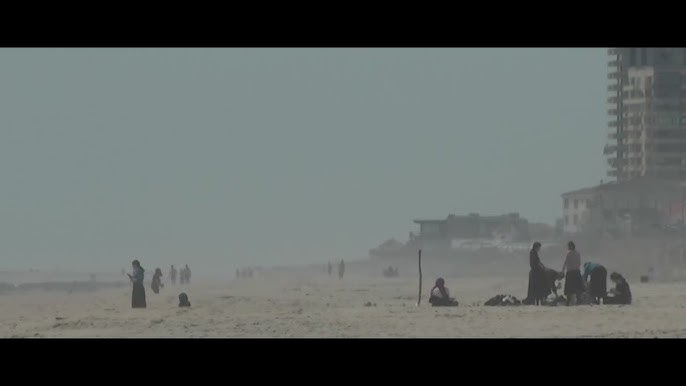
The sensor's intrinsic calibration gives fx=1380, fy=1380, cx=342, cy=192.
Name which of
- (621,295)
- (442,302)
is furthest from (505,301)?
(621,295)

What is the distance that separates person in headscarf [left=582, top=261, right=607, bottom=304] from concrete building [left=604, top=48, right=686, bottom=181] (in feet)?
342

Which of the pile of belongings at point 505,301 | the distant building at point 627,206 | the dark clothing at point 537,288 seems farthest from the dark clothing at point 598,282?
the distant building at point 627,206

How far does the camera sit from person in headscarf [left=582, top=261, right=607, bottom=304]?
24547mm

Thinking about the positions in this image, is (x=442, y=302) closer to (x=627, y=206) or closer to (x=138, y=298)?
(x=138, y=298)

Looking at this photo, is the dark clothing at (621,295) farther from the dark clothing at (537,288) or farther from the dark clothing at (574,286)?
the dark clothing at (537,288)

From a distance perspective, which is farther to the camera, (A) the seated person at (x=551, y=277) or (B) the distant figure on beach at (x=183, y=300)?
(B) the distant figure on beach at (x=183, y=300)

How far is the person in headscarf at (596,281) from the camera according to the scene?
2455 cm

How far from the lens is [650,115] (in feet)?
420

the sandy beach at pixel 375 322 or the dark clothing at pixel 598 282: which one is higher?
the dark clothing at pixel 598 282

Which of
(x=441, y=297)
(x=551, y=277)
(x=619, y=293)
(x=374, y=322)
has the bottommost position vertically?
(x=374, y=322)

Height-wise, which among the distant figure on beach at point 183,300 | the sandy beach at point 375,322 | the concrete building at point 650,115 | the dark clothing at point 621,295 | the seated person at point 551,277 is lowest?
the sandy beach at point 375,322

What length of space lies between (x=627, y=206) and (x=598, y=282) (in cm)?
9230

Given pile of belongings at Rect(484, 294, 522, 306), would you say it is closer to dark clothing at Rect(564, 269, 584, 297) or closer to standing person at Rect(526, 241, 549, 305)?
standing person at Rect(526, 241, 549, 305)
